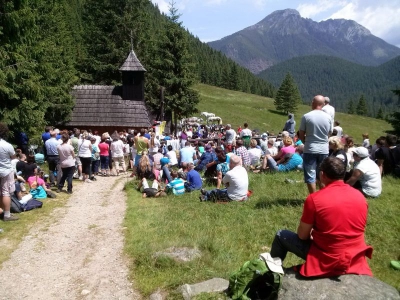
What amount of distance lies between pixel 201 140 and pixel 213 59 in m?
112

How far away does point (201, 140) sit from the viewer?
21234 mm

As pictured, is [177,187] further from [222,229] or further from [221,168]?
[222,229]

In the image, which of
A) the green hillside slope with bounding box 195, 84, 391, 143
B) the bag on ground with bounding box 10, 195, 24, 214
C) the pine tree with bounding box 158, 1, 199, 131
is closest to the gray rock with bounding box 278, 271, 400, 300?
the bag on ground with bounding box 10, 195, 24, 214

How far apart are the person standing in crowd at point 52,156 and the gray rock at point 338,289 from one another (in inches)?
411

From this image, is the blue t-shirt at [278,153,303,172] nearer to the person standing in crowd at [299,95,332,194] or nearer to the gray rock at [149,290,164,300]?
the person standing in crowd at [299,95,332,194]

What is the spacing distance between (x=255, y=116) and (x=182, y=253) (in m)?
59.3

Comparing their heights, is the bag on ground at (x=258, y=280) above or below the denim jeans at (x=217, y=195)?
above

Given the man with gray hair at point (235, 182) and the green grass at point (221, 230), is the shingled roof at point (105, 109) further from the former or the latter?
the man with gray hair at point (235, 182)

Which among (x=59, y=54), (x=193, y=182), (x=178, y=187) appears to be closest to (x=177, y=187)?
(x=178, y=187)

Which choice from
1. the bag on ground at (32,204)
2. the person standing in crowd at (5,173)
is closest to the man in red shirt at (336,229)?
the person standing in crowd at (5,173)

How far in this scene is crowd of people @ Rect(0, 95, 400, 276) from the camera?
4.04 m

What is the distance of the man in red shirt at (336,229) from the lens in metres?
4.00

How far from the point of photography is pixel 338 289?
383 centimetres

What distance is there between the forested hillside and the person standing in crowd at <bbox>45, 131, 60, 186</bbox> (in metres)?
3.00
